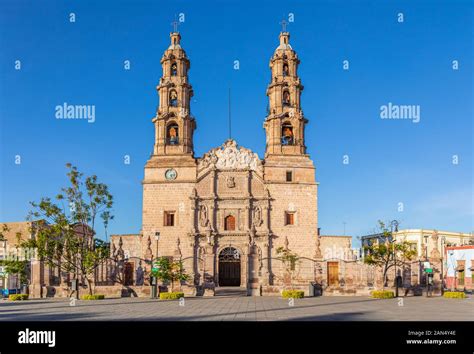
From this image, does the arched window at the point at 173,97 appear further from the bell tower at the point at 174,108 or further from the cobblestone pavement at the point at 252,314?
the cobblestone pavement at the point at 252,314

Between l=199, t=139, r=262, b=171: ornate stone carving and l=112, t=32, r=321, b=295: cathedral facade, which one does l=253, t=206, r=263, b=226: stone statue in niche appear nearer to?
l=112, t=32, r=321, b=295: cathedral facade

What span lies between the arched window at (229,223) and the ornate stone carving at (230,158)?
4335 mm

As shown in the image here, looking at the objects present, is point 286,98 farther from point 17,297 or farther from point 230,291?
point 17,297

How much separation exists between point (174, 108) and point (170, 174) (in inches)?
244

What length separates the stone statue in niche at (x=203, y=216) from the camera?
159 ft

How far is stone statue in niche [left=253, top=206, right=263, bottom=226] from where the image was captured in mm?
48562

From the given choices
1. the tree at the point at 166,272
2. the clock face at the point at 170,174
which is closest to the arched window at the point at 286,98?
the clock face at the point at 170,174

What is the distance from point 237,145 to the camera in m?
49.9

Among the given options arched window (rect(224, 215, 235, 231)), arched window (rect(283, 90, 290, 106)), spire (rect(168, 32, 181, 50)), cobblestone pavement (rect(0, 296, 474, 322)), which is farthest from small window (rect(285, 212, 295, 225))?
cobblestone pavement (rect(0, 296, 474, 322))

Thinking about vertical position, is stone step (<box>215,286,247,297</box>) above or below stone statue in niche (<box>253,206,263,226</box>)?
below

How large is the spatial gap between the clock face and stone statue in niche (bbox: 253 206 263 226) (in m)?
7.69

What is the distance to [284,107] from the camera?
51.0m
